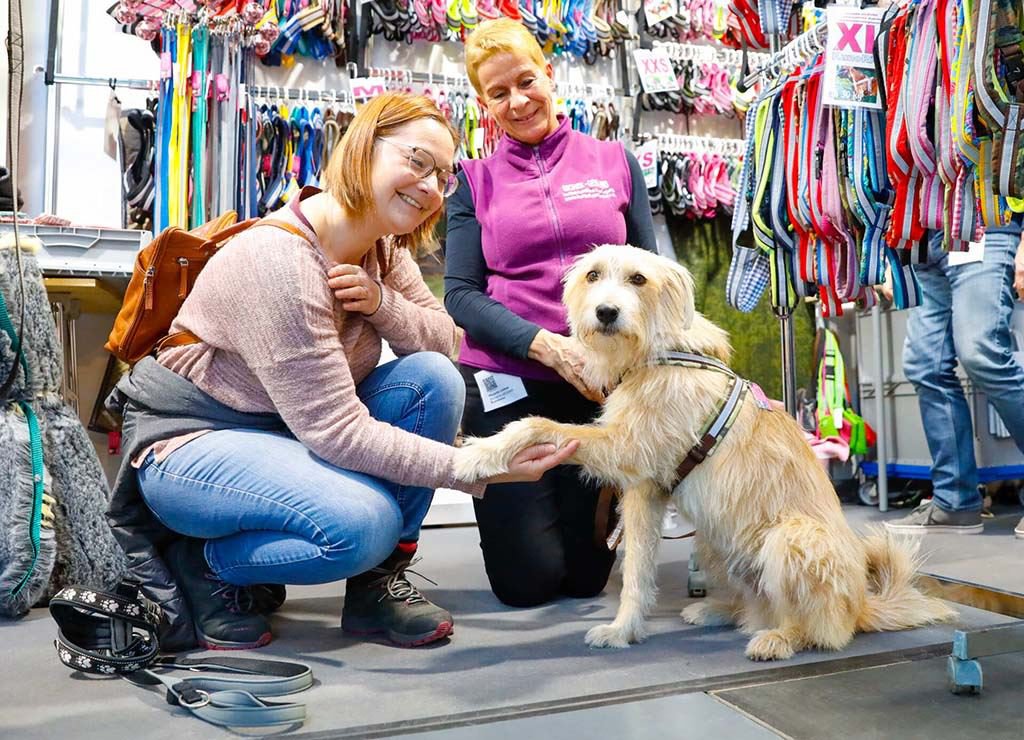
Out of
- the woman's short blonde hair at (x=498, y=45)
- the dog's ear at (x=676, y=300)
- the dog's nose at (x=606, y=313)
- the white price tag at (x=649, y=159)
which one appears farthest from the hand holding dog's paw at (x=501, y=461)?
the white price tag at (x=649, y=159)

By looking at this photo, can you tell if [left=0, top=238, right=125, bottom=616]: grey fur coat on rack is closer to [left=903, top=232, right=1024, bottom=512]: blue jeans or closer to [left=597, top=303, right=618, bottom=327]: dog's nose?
[left=597, top=303, right=618, bottom=327]: dog's nose

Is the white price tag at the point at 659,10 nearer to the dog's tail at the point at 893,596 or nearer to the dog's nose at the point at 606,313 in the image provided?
the dog's nose at the point at 606,313

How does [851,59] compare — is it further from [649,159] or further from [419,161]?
[649,159]

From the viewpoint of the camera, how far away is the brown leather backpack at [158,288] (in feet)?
5.47

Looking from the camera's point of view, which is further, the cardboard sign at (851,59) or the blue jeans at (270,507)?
the cardboard sign at (851,59)

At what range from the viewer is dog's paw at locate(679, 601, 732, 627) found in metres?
1.77


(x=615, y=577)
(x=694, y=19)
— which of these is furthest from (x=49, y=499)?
(x=694, y=19)

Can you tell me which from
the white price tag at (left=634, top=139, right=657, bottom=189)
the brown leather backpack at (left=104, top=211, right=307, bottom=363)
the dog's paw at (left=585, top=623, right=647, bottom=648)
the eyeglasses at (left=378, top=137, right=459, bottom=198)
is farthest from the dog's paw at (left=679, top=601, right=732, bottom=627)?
the white price tag at (left=634, top=139, right=657, bottom=189)

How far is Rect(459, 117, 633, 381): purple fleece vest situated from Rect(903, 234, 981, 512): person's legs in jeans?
164 cm

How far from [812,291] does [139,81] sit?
2.90 metres

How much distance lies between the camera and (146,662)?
146 centimetres

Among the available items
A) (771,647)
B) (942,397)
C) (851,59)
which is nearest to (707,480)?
(771,647)

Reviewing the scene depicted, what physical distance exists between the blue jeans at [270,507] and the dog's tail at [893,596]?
0.98 m

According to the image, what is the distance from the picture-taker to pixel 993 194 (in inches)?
69.1
